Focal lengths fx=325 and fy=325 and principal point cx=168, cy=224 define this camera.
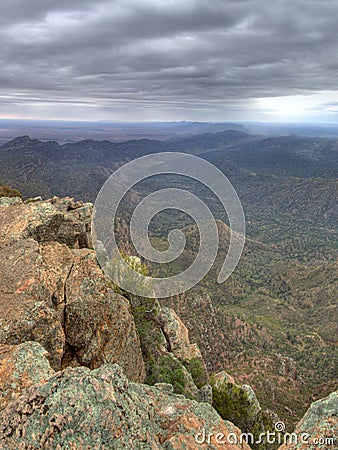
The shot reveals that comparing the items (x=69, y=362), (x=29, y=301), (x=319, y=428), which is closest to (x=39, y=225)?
(x=29, y=301)

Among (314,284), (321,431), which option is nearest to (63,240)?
(321,431)

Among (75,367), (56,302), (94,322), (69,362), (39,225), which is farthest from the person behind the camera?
(39,225)

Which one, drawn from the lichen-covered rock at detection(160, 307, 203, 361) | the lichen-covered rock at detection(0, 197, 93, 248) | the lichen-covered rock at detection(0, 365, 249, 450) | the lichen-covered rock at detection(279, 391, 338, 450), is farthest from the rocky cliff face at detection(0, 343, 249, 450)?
the lichen-covered rock at detection(160, 307, 203, 361)

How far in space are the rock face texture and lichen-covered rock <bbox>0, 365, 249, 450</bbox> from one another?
14.9 ft

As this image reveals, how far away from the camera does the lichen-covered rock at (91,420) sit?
8492 mm

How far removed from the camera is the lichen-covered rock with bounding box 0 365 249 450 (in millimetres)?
8492

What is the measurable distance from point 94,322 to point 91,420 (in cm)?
792

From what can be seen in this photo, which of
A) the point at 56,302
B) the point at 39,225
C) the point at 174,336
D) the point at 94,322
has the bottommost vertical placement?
the point at 174,336

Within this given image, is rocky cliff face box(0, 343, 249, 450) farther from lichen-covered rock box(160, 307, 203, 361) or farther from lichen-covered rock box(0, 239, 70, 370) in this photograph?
lichen-covered rock box(160, 307, 203, 361)

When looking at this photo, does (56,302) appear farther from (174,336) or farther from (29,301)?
(174,336)

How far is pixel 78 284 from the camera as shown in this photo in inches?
669

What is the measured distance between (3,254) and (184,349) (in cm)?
2088

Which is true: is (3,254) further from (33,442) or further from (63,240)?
(33,442)

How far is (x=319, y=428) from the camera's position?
10.6m
